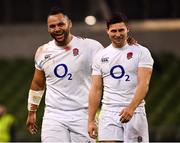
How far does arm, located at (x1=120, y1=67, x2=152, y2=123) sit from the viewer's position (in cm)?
693

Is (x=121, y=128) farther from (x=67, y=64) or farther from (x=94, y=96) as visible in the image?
(x=67, y=64)

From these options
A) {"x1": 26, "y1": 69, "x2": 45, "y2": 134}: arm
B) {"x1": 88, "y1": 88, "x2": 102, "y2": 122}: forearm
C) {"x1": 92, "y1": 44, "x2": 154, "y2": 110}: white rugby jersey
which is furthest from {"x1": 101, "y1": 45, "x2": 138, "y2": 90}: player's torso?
{"x1": 26, "y1": 69, "x2": 45, "y2": 134}: arm

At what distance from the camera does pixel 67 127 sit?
775 cm

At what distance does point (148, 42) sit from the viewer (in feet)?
63.1

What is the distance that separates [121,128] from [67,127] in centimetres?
71

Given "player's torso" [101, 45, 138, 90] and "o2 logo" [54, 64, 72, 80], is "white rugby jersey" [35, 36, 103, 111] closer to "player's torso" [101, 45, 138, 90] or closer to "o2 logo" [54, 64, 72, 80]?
"o2 logo" [54, 64, 72, 80]

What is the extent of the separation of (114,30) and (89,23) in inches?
497

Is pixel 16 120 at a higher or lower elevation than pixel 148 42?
lower

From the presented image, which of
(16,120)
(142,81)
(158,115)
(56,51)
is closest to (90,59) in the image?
(56,51)

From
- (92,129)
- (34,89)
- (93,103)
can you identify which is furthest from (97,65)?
(34,89)

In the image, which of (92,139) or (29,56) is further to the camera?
(29,56)

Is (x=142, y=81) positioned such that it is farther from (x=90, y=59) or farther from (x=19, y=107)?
(x=19, y=107)

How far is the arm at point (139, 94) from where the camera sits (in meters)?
6.93

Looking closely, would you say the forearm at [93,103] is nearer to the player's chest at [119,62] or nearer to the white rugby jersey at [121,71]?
the white rugby jersey at [121,71]
